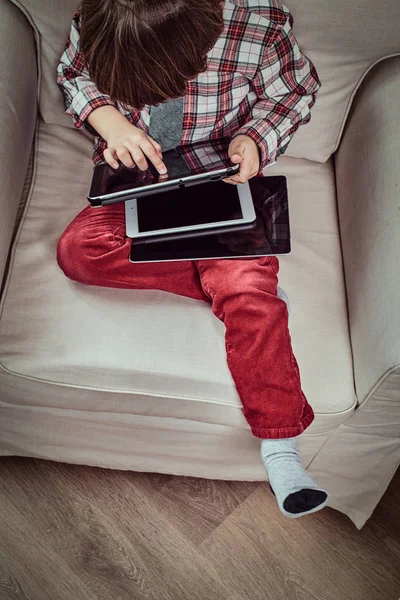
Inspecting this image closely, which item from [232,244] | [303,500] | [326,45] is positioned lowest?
[303,500]

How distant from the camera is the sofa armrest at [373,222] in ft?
3.60

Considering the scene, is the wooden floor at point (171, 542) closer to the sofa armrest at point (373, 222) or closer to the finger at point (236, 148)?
the sofa armrest at point (373, 222)

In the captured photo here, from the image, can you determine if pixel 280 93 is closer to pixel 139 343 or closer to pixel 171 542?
pixel 139 343

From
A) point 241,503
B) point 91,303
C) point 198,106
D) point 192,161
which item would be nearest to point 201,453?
point 241,503

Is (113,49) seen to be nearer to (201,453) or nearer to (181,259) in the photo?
(181,259)

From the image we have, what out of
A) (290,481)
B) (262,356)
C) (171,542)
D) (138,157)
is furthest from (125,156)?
(171,542)

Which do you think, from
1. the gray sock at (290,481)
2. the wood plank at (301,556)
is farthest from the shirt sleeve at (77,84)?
the wood plank at (301,556)

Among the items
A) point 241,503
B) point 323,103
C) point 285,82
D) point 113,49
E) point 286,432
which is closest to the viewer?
point 113,49

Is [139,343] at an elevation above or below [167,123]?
below

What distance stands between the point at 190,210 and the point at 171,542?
69cm

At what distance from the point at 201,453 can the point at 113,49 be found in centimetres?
76

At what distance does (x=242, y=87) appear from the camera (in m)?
1.23

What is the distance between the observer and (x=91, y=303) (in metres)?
1.16

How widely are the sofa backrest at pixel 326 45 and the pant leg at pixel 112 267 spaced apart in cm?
31
